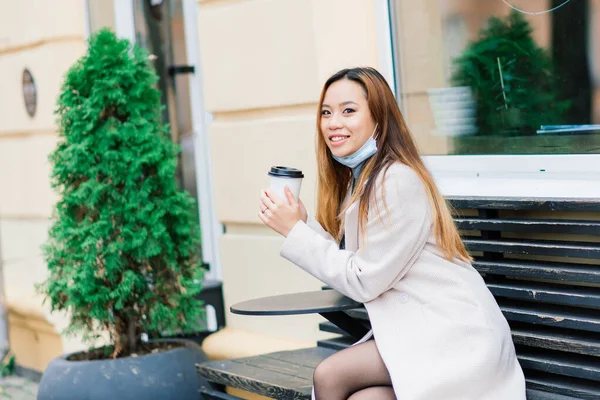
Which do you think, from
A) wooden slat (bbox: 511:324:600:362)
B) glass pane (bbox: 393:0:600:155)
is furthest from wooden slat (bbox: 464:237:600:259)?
glass pane (bbox: 393:0:600:155)

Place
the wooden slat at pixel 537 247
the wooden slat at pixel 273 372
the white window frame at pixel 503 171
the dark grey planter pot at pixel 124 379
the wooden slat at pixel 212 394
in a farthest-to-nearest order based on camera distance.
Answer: the dark grey planter pot at pixel 124 379, the wooden slat at pixel 212 394, the wooden slat at pixel 273 372, the white window frame at pixel 503 171, the wooden slat at pixel 537 247

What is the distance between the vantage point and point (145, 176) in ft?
14.3

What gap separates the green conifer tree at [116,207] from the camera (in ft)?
13.8

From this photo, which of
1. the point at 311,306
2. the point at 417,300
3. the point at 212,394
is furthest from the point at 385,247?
the point at 212,394

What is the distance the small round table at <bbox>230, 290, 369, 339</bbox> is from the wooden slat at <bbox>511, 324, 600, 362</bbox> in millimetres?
499

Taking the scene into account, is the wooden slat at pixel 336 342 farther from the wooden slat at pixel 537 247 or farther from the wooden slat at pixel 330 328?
the wooden slat at pixel 537 247

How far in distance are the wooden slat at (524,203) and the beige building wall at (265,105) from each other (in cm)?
90

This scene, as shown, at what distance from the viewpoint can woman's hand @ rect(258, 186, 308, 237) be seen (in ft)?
9.34

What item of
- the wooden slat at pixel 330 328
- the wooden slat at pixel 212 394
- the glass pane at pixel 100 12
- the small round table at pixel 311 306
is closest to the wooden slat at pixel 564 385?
the small round table at pixel 311 306

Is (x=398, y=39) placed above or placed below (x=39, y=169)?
above

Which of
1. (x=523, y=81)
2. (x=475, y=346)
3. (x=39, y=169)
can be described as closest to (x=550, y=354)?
(x=475, y=346)

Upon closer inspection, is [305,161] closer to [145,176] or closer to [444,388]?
[145,176]

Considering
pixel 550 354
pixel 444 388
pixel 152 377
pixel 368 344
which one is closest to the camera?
pixel 444 388

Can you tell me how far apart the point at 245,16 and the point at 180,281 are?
4.01ft
